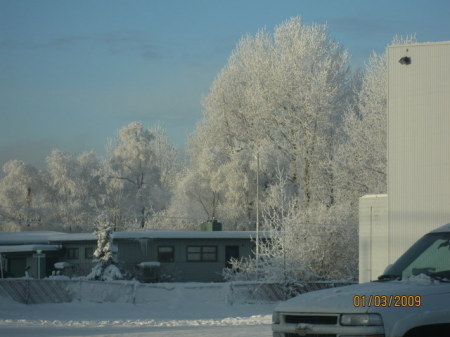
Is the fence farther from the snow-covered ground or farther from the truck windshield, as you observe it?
the truck windshield

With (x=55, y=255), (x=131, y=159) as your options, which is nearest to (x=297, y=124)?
(x=55, y=255)

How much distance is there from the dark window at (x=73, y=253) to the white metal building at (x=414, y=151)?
67.4 feet

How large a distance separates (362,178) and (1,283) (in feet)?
70.6

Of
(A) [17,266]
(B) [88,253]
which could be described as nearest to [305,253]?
(B) [88,253]

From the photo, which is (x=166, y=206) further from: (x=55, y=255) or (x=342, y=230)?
(x=342, y=230)

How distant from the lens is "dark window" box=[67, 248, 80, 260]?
43.1m

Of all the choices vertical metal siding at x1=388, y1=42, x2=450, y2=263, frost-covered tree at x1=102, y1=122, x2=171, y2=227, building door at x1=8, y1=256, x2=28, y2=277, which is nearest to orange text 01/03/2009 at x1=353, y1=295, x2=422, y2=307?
vertical metal siding at x1=388, y1=42, x2=450, y2=263

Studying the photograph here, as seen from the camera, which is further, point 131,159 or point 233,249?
point 131,159

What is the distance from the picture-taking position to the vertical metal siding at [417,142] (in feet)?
81.7

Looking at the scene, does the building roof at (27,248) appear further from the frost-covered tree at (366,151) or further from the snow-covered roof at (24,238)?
the frost-covered tree at (366,151)

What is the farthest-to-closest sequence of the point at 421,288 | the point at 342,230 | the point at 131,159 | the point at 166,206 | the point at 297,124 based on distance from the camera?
the point at 131,159, the point at 166,206, the point at 297,124, the point at 342,230, the point at 421,288

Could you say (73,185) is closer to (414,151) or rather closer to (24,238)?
(24,238)

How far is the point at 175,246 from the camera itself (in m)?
41.1

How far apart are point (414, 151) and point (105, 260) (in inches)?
606
